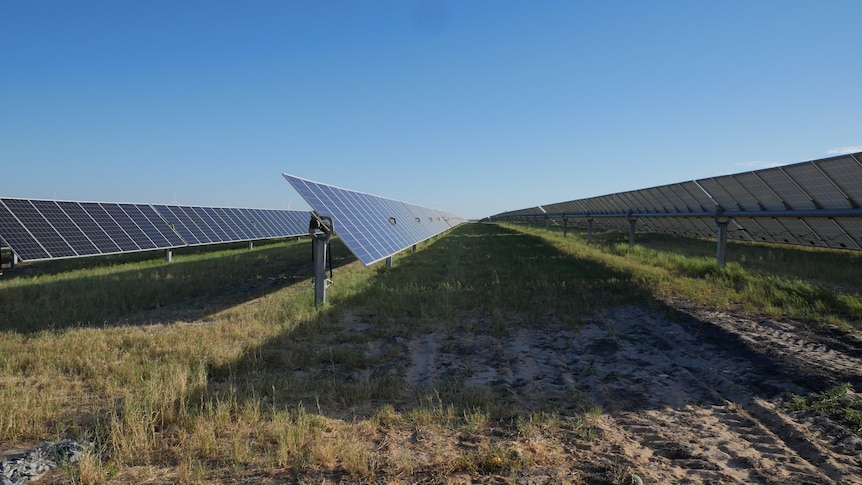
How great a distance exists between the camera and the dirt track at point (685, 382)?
3.31 m

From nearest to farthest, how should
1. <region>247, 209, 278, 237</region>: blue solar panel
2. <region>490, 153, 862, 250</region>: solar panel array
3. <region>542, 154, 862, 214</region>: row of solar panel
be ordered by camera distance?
<region>542, 154, 862, 214</region>: row of solar panel → <region>490, 153, 862, 250</region>: solar panel array → <region>247, 209, 278, 237</region>: blue solar panel

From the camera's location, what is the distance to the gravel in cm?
300

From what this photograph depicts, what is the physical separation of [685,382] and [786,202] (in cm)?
920

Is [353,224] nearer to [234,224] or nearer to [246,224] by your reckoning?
[234,224]

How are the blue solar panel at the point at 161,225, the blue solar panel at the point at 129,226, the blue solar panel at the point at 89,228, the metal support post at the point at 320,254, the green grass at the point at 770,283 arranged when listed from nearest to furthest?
the green grass at the point at 770,283, the metal support post at the point at 320,254, the blue solar panel at the point at 89,228, the blue solar panel at the point at 129,226, the blue solar panel at the point at 161,225

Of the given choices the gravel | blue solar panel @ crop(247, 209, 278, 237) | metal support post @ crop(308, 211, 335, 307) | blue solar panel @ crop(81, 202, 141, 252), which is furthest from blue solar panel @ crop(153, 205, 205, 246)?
the gravel

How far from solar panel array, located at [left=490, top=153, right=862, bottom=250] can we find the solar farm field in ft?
5.86

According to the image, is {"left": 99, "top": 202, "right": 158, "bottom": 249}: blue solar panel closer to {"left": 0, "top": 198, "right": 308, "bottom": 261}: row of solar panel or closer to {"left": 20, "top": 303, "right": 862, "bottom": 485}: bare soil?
{"left": 0, "top": 198, "right": 308, "bottom": 261}: row of solar panel

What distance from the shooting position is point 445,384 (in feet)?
16.4

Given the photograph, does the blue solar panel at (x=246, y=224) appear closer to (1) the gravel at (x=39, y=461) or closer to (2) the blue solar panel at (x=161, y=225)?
(2) the blue solar panel at (x=161, y=225)

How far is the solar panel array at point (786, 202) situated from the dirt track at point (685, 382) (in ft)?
15.6

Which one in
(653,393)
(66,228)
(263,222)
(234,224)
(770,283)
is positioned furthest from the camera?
(263,222)

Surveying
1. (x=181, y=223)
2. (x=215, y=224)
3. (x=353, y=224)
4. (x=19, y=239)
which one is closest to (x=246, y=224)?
(x=215, y=224)

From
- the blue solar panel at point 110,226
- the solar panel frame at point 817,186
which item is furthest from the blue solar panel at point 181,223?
the solar panel frame at point 817,186
